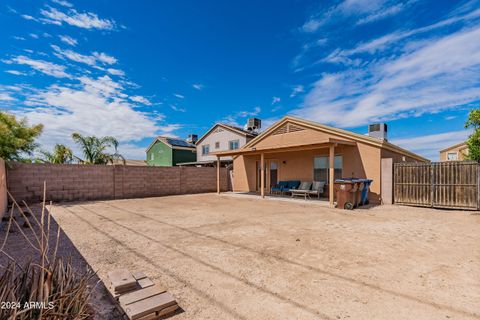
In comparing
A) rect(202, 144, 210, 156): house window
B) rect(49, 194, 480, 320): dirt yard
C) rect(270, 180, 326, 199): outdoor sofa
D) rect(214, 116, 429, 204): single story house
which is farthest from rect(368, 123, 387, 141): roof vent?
rect(202, 144, 210, 156): house window

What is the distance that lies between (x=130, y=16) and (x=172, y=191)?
9666mm

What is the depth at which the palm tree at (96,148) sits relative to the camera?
607 inches

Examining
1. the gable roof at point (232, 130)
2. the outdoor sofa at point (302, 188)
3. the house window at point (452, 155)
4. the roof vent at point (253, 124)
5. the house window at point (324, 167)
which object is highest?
the roof vent at point (253, 124)

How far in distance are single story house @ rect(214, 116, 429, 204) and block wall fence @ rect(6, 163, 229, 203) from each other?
3.22 m

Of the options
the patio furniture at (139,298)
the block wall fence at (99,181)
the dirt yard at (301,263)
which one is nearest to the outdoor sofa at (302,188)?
the dirt yard at (301,263)

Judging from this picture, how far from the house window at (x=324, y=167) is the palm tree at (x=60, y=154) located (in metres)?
15.3

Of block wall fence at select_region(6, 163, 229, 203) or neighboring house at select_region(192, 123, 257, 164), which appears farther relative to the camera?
neighboring house at select_region(192, 123, 257, 164)

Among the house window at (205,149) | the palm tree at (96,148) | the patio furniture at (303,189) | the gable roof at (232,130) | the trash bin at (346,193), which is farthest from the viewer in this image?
the house window at (205,149)

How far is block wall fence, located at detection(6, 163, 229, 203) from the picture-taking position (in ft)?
32.8

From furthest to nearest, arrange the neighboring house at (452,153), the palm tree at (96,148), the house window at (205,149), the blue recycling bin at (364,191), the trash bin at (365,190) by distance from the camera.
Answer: the neighboring house at (452,153)
the house window at (205,149)
the palm tree at (96,148)
the trash bin at (365,190)
the blue recycling bin at (364,191)

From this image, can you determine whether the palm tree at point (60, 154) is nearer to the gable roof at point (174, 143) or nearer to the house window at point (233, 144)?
the gable roof at point (174, 143)

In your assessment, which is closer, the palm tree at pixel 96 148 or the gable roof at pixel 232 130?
the palm tree at pixel 96 148

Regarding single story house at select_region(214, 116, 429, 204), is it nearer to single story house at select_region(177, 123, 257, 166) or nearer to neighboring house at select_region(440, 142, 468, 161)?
single story house at select_region(177, 123, 257, 166)

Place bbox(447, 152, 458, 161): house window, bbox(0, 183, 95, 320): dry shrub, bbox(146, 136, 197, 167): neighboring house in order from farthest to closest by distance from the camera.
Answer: bbox(447, 152, 458, 161): house window → bbox(146, 136, 197, 167): neighboring house → bbox(0, 183, 95, 320): dry shrub
